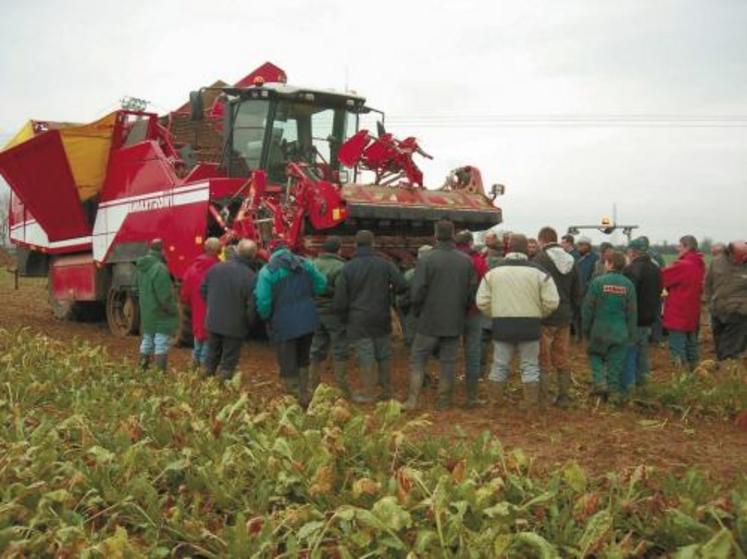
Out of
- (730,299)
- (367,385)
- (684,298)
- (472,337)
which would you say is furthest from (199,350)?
(730,299)

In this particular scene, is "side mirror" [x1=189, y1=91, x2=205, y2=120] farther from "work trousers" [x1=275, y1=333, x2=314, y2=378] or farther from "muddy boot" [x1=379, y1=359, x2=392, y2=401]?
"muddy boot" [x1=379, y1=359, x2=392, y2=401]

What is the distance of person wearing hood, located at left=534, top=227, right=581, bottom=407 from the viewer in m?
7.41

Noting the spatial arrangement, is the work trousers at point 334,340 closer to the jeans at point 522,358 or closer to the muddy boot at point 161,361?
the muddy boot at point 161,361

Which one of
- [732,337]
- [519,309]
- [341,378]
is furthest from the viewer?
[732,337]

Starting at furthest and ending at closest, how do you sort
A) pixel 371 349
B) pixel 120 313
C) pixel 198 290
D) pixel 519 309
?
pixel 120 313 < pixel 198 290 < pixel 371 349 < pixel 519 309

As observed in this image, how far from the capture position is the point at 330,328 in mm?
8141

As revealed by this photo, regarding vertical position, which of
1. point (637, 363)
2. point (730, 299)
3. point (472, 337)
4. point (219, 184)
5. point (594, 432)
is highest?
point (219, 184)

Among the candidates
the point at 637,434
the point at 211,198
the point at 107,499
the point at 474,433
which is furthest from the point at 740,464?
the point at 211,198

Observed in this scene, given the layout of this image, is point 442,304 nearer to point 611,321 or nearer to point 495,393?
point 495,393

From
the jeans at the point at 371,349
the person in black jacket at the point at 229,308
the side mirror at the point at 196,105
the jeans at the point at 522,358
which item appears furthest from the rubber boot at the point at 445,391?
the side mirror at the point at 196,105

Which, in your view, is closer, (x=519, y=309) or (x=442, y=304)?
(x=519, y=309)

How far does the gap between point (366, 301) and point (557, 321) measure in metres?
1.77

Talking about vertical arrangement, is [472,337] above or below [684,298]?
below

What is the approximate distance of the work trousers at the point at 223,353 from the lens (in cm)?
767
